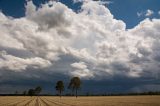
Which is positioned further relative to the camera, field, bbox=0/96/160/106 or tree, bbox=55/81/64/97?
tree, bbox=55/81/64/97

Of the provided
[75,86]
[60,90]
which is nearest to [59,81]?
[60,90]

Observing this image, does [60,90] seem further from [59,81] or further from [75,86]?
[75,86]

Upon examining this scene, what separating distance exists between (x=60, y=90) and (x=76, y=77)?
851 inches

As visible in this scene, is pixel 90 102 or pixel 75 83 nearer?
pixel 90 102

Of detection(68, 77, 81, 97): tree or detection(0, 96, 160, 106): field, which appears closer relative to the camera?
detection(0, 96, 160, 106): field

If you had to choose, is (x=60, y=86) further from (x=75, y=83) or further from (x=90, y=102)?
(x=90, y=102)

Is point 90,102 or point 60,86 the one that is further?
point 60,86

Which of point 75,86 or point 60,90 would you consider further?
point 60,90

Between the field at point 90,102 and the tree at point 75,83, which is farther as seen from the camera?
the tree at point 75,83

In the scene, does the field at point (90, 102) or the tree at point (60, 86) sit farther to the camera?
the tree at point (60, 86)

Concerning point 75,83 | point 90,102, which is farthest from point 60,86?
point 90,102

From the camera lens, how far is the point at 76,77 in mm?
137500

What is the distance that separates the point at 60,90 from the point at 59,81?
5.56 meters

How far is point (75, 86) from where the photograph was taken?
138125 millimetres
